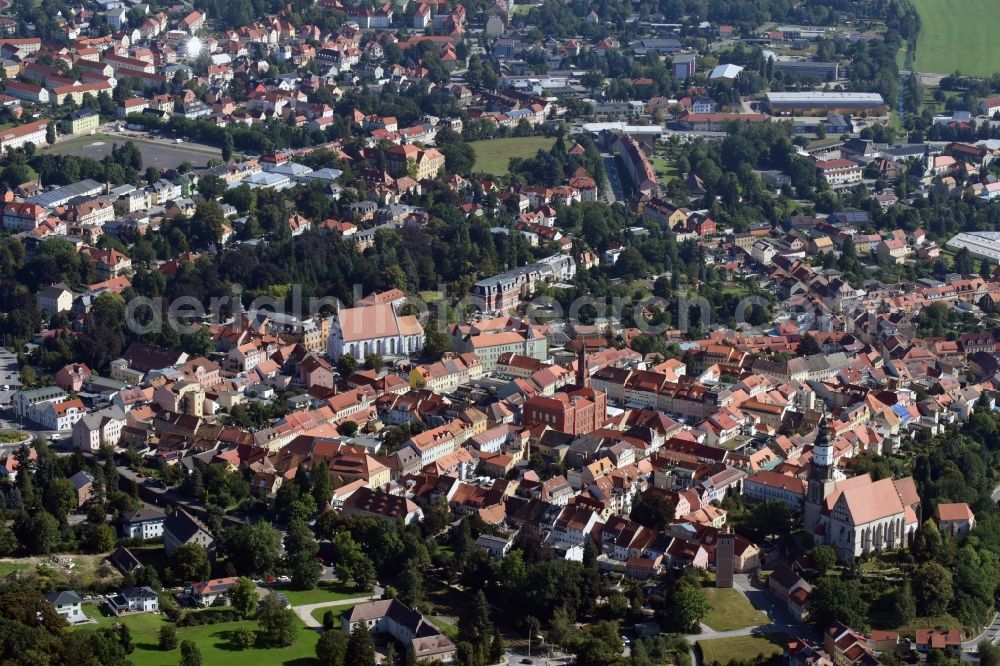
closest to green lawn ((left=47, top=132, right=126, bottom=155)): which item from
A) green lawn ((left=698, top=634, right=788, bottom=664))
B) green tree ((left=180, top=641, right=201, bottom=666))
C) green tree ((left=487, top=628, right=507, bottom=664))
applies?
green tree ((left=180, top=641, right=201, bottom=666))

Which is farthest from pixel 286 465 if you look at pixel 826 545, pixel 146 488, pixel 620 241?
pixel 620 241

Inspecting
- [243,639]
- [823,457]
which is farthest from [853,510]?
[243,639]

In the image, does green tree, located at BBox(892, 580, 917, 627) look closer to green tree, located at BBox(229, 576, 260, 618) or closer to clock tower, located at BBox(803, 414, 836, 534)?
clock tower, located at BBox(803, 414, 836, 534)

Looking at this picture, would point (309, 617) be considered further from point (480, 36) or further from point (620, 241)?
point (480, 36)

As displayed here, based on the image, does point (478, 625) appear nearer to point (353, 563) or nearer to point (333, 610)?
point (333, 610)

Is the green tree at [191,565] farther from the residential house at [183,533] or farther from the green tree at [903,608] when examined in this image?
the green tree at [903,608]

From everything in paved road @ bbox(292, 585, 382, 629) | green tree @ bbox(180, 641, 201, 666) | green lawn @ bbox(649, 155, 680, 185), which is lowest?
paved road @ bbox(292, 585, 382, 629)
